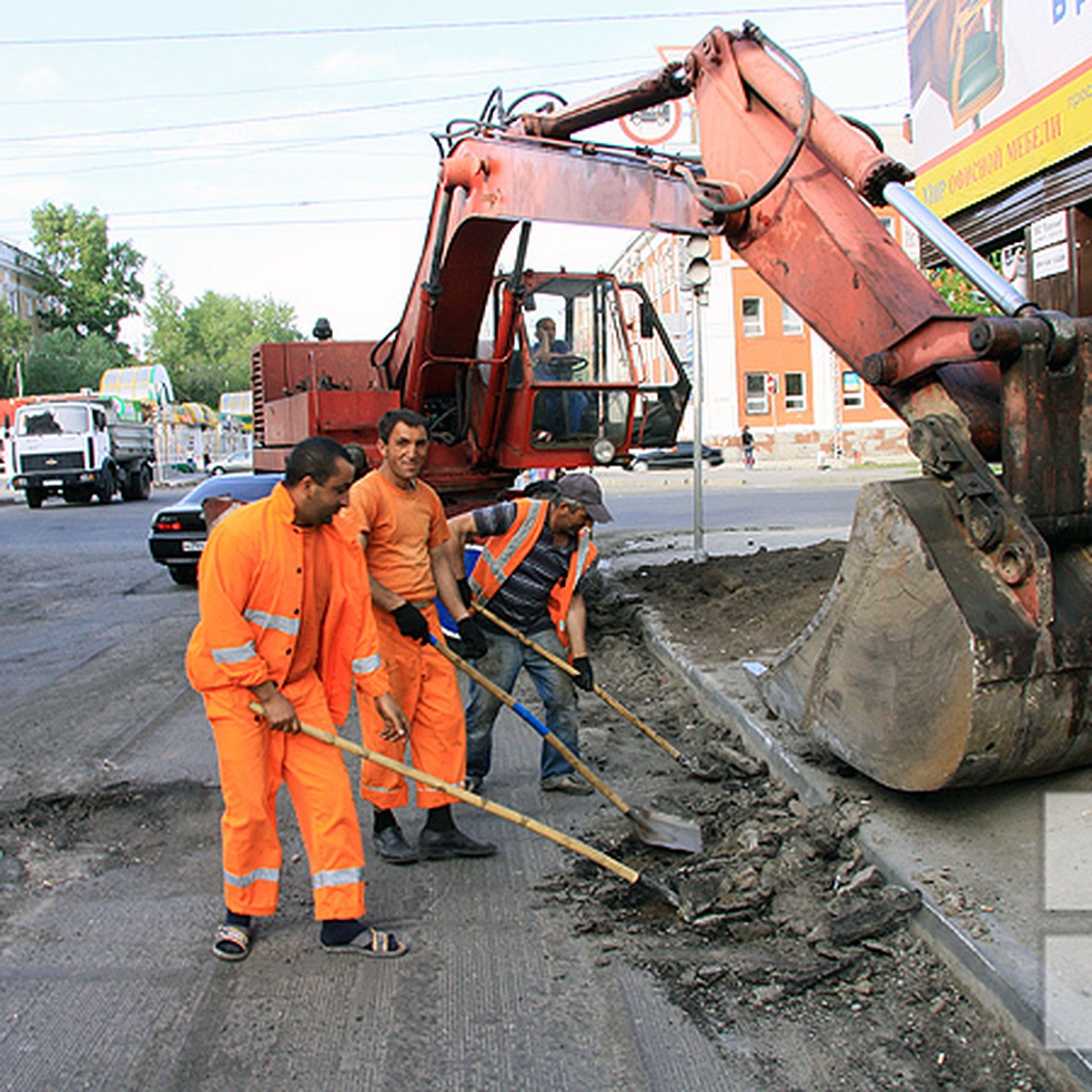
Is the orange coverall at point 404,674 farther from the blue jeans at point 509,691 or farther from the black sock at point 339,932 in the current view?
the black sock at point 339,932

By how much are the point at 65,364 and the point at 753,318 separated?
39.1m

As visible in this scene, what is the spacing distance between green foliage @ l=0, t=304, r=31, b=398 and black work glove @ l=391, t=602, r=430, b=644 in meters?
57.6

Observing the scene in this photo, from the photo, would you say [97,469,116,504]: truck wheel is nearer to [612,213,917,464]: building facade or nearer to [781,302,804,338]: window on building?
[612,213,917,464]: building facade

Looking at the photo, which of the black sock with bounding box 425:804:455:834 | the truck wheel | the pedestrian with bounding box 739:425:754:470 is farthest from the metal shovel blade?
the pedestrian with bounding box 739:425:754:470

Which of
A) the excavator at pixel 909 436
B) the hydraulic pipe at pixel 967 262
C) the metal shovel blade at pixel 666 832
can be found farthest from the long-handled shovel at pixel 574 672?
the hydraulic pipe at pixel 967 262

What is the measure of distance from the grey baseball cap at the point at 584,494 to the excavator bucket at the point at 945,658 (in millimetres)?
1489

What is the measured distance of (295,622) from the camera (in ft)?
12.7

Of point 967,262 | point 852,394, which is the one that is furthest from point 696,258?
point 852,394

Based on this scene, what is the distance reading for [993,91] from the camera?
8.48 m

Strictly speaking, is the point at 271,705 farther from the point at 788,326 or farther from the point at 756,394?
the point at 788,326

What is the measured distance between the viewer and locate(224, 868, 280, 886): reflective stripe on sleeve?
12.4 ft

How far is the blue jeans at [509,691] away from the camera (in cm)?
559

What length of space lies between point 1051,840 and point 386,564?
9.18 feet

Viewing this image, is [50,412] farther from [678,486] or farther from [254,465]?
[254,465]
